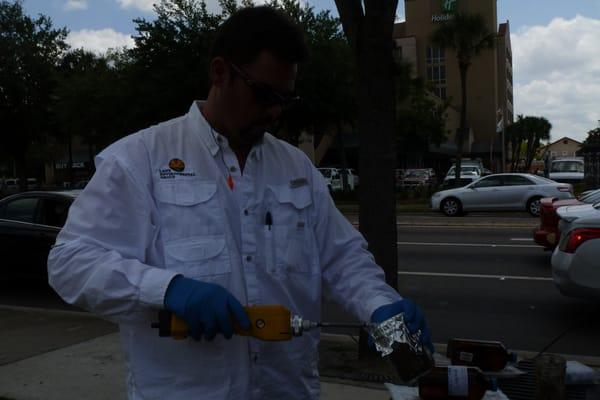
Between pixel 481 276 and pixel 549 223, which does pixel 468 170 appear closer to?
pixel 549 223

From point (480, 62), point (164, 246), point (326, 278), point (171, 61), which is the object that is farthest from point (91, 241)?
point (480, 62)

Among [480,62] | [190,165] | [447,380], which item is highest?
[480,62]

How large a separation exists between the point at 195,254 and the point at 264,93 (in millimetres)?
533

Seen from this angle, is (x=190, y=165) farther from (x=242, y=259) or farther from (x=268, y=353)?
(x=268, y=353)

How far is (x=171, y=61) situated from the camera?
85.0 feet

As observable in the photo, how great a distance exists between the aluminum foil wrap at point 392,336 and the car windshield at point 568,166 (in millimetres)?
32844

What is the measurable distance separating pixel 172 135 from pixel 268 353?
2.39 ft

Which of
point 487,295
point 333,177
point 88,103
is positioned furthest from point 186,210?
point 333,177

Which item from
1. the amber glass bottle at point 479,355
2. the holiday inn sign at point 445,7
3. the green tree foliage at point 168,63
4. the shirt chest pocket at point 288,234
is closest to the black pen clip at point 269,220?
the shirt chest pocket at point 288,234

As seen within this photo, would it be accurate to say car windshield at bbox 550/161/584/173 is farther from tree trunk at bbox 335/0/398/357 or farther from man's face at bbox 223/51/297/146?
man's face at bbox 223/51/297/146

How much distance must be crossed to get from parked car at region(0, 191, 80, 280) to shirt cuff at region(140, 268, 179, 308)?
7662mm

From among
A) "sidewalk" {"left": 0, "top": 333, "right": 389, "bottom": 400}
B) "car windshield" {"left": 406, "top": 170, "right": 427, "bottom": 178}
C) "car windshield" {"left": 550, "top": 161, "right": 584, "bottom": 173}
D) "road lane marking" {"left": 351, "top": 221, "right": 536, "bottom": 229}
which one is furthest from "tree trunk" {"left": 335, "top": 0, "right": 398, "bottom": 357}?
"car windshield" {"left": 406, "top": 170, "right": 427, "bottom": 178}

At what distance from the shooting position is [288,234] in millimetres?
2146

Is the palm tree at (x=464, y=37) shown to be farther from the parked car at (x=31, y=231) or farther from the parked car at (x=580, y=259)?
the parked car at (x=580, y=259)
